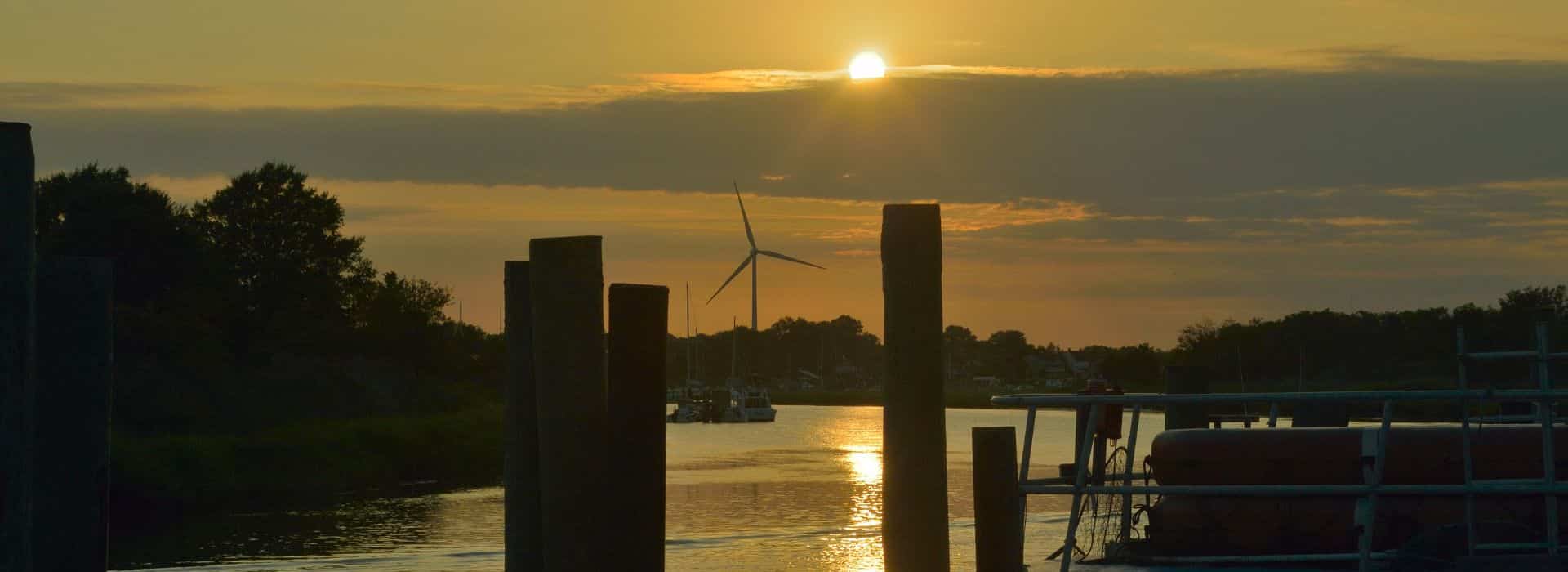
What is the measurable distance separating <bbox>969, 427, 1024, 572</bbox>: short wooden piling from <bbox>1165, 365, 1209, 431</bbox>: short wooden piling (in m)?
12.4

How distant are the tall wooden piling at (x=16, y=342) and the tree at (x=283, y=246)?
82602mm

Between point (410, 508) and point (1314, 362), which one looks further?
point (1314, 362)

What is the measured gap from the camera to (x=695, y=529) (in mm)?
35500

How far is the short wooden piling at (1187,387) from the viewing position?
23.2 meters

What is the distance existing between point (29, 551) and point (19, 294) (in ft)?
4.09

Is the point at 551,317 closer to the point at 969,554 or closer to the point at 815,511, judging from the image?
the point at 969,554

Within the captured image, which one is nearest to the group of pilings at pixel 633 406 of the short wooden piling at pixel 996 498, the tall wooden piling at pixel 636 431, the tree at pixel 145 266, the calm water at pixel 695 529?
the tall wooden piling at pixel 636 431

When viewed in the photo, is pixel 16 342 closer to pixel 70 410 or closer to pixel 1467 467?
pixel 70 410

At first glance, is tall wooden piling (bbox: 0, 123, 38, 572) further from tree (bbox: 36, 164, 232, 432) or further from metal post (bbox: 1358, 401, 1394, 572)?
tree (bbox: 36, 164, 232, 432)

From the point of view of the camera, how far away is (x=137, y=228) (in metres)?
76.6

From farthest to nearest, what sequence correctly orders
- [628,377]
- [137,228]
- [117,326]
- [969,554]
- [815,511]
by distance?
1. [137,228]
2. [117,326]
3. [815,511]
4. [969,554]
5. [628,377]

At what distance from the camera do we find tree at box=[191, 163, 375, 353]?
92.6 m

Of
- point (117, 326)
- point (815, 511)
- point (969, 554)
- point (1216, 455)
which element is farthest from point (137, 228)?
point (1216, 455)

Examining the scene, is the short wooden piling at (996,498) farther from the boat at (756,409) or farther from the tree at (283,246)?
the boat at (756,409)
